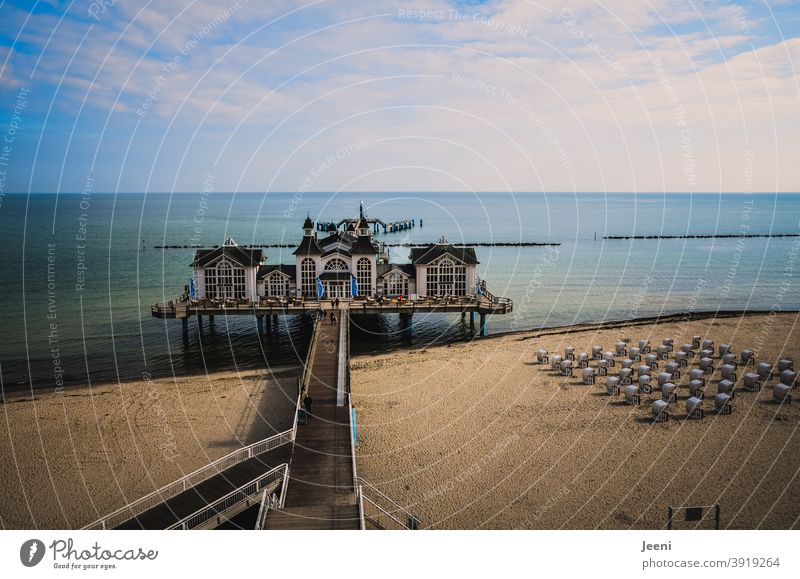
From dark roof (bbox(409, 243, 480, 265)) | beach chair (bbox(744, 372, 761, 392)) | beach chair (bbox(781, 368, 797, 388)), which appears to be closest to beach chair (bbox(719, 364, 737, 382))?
beach chair (bbox(744, 372, 761, 392))

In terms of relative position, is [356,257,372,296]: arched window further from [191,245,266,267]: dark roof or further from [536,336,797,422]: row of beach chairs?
[536,336,797,422]: row of beach chairs

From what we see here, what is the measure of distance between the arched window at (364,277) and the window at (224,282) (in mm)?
7879

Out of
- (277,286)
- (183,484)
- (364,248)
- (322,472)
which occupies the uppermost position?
(364,248)

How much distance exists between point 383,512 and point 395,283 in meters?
26.6

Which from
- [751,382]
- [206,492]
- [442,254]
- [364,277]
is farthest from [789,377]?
[364,277]

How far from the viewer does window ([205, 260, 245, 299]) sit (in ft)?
135

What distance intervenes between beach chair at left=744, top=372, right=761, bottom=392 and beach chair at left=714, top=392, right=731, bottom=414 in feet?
9.10

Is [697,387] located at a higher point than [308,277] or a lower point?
lower

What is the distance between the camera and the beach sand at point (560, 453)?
16703mm

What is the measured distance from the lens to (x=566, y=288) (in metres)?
60.9

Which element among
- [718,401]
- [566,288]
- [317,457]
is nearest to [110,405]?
[317,457]

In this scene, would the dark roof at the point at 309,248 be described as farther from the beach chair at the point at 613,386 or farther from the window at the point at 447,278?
the beach chair at the point at 613,386

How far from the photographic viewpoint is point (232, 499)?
15.7 metres

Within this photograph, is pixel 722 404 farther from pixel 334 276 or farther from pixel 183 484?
pixel 334 276
